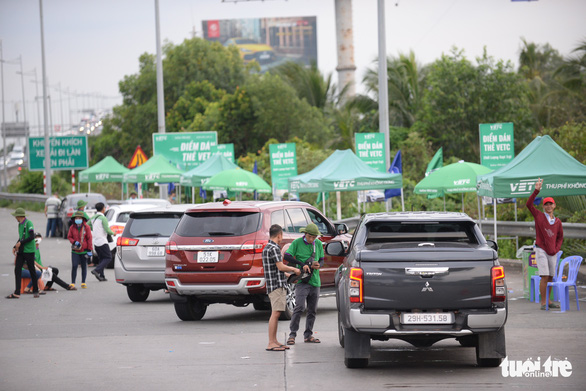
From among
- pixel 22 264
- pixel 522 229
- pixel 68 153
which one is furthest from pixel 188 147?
pixel 22 264

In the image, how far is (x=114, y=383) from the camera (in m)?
9.35

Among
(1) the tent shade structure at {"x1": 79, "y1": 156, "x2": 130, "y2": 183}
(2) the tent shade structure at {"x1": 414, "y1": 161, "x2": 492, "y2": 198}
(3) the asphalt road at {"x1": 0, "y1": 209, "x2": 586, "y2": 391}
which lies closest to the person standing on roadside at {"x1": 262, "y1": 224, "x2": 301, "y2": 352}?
(3) the asphalt road at {"x1": 0, "y1": 209, "x2": 586, "y2": 391}

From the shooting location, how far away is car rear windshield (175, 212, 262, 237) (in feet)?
45.4

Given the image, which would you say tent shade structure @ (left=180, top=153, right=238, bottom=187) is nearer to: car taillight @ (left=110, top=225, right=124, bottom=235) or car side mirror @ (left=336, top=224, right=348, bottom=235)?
car taillight @ (left=110, top=225, right=124, bottom=235)

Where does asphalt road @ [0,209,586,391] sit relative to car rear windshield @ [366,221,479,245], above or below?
below

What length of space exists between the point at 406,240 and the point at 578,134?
1935 cm

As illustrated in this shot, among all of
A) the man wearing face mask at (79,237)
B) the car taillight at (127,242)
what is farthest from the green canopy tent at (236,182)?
the car taillight at (127,242)

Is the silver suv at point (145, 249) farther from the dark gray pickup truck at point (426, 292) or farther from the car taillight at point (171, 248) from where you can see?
the dark gray pickup truck at point (426, 292)

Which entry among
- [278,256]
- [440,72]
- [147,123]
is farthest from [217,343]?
[147,123]

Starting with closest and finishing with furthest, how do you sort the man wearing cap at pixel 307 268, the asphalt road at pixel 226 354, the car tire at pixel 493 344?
1. the asphalt road at pixel 226 354
2. the car tire at pixel 493 344
3. the man wearing cap at pixel 307 268

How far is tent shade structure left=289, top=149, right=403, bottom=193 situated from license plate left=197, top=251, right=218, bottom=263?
38.4ft

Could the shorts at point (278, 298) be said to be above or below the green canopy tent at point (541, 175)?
below

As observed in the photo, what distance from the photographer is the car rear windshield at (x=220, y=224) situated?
13828mm

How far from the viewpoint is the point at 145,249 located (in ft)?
57.0
